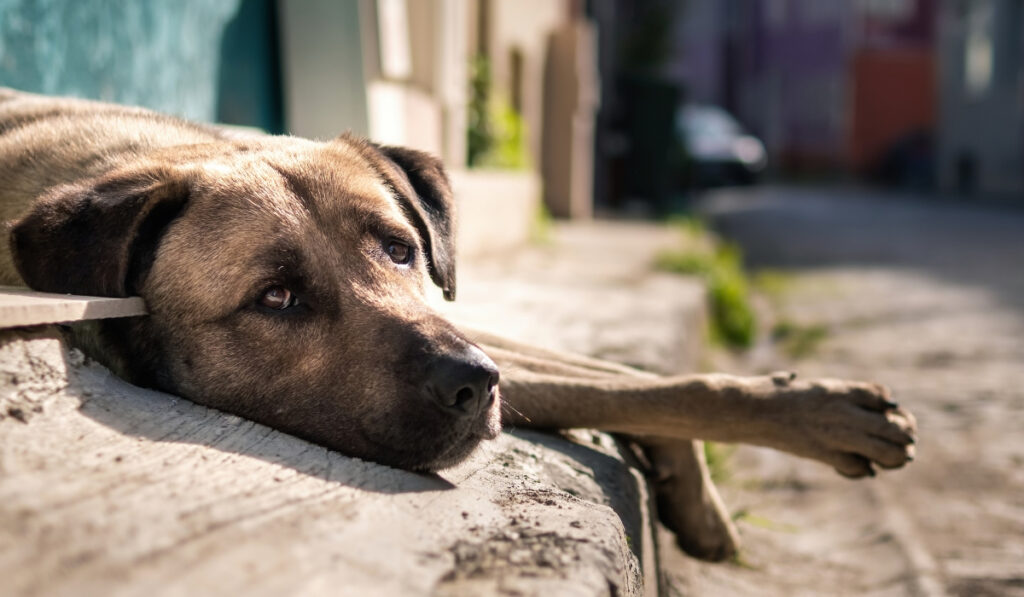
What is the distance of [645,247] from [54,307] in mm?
7714

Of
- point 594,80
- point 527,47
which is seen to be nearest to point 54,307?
point 527,47

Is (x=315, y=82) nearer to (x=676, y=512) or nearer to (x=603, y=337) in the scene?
(x=603, y=337)

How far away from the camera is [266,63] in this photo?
558cm

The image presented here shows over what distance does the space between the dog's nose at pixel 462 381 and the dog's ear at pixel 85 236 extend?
788 millimetres

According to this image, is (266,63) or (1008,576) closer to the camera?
(1008,576)

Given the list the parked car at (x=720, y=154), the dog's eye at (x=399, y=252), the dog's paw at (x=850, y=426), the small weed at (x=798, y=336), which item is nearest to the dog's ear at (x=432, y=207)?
the dog's eye at (x=399, y=252)

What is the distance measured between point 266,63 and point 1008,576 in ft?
14.6

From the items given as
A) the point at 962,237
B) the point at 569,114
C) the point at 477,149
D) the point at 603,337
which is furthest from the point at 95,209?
the point at 962,237

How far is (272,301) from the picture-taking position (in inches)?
89.9

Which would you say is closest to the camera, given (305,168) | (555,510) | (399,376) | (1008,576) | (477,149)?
(555,510)

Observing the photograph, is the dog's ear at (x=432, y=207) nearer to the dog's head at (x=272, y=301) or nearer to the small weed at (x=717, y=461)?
the dog's head at (x=272, y=301)

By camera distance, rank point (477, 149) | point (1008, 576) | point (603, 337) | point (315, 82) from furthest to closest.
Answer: point (477, 149)
point (315, 82)
point (603, 337)
point (1008, 576)

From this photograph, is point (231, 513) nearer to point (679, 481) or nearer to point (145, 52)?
point (679, 481)

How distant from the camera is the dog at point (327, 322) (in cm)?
212
